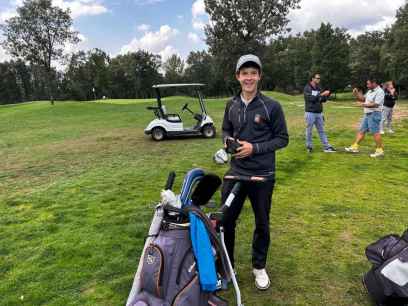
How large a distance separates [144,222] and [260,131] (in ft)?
Result: 7.75

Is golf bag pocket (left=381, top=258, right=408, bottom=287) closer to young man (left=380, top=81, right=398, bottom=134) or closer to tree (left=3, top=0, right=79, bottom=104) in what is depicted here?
young man (left=380, top=81, right=398, bottom=134)

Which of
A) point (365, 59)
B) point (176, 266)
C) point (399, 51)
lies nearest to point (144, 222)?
point (176, 266)

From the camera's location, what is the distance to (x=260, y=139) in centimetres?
272

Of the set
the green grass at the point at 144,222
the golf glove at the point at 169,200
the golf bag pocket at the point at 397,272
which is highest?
the golf glove at the point at 169,200

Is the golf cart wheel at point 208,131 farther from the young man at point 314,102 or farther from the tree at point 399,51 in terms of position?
the tree at point 399,51

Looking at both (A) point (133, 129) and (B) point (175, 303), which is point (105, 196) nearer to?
(B) point (175, 303)

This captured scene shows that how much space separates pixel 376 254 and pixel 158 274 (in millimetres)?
1839

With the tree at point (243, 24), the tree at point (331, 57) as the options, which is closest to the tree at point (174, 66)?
the tree at point (331, 57)

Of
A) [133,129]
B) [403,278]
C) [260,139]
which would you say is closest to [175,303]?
[260,139]

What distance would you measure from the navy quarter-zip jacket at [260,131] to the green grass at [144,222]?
3.71 ft

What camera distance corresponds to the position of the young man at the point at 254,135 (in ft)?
8.67

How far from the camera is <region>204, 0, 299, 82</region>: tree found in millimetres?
36125

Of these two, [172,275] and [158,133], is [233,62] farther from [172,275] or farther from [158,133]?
[172,275]

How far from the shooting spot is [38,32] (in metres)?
30.7
